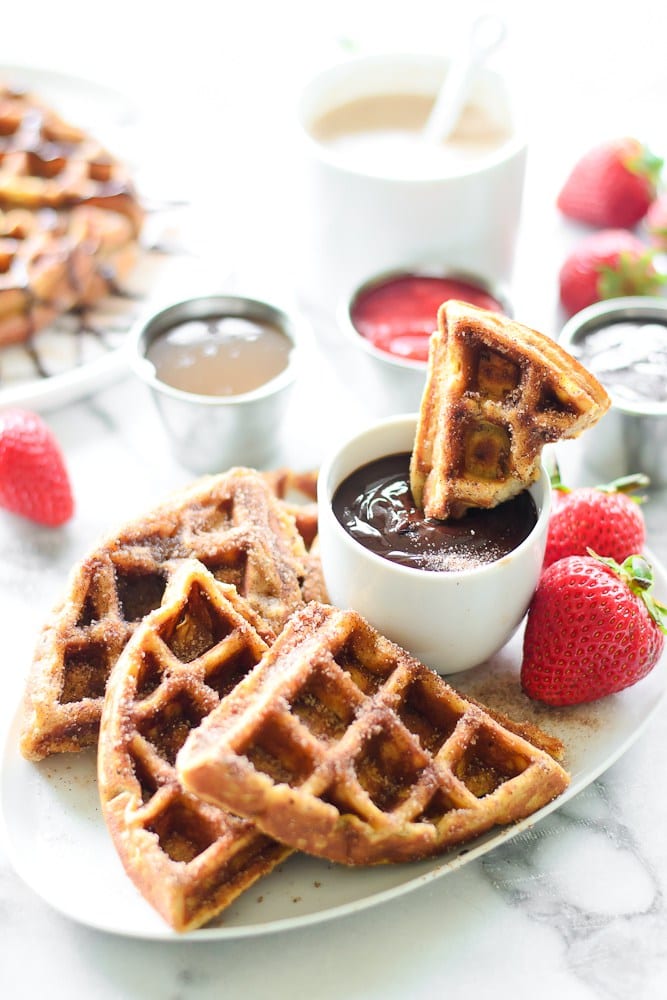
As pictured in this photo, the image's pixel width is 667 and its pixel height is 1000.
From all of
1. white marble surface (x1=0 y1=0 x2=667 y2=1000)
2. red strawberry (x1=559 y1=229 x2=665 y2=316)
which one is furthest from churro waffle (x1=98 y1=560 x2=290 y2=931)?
red strawberry (x1=559 y1=229 x2=665 y2=316)

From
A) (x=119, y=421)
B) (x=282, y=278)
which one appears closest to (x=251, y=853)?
(x=119, y=421)

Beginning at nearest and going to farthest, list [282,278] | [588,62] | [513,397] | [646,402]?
1. [513,397]
2. [646,402]
3. [282,278]
4. [588,62]

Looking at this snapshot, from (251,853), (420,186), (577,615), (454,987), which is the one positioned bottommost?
(454,987)

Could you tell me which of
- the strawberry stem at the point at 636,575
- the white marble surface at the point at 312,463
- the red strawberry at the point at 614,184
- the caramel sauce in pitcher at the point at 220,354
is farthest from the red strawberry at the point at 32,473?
the red strawberry at the point at 614,184

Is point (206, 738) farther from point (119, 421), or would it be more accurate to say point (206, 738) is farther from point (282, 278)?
point (282, 278)

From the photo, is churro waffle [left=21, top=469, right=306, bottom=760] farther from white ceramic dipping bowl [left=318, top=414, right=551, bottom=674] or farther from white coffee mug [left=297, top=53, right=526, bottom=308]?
white coffee mug [left=297, top=53, right=526, bottom=308]

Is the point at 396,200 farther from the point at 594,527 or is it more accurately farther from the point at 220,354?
the point at 594,527
